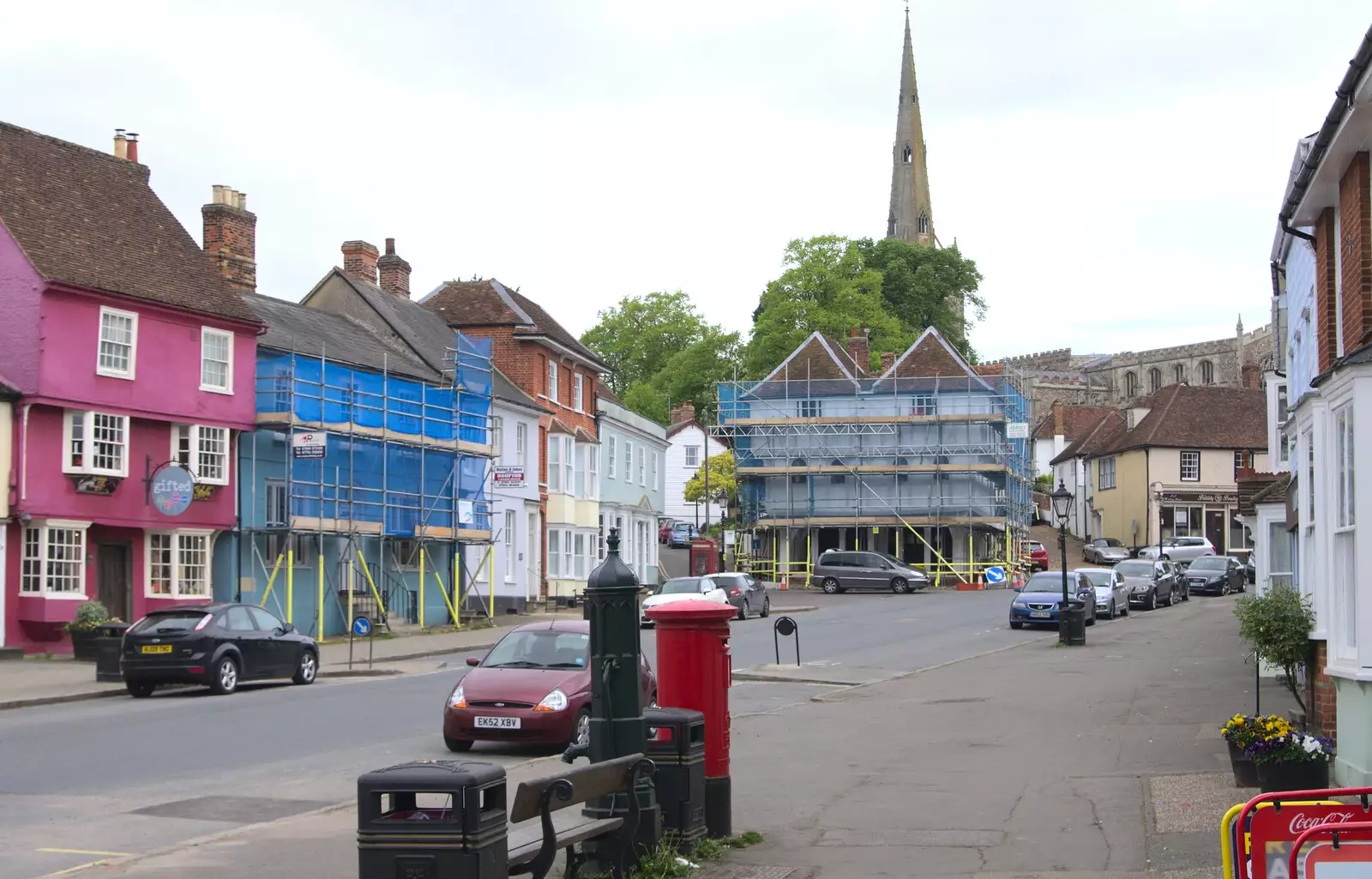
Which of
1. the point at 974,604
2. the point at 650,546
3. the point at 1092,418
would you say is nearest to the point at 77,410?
the point at 974,604

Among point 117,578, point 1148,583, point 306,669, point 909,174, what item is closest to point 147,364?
point 117,578

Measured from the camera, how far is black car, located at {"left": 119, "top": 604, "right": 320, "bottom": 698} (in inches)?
901

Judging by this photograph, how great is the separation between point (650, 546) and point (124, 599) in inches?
1350

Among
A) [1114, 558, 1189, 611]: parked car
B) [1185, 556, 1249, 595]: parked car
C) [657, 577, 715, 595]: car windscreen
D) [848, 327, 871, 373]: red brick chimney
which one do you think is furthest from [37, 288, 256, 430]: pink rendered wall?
[848, 327, 871, 373]: red brick chimney

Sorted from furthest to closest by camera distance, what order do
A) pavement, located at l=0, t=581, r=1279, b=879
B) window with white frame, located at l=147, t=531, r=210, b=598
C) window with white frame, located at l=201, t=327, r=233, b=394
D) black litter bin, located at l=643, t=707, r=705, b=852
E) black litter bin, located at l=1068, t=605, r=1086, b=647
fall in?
window with white frame, located at l=201, t=327, r=233, b=394 → window with white frame, located at l=147, t=531, r=210, b=598 → black litter bin, located at l=1068, t=605, r=1086, b=647 → pavement, located at l=0, t=581, r=1279, b=879 → black litter bin, located at l=643, t=707, r=705, b=852

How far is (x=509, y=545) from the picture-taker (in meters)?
48.1

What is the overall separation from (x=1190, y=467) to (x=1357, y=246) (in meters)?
71.5

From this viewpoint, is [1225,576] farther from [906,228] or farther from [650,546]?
[906,228]

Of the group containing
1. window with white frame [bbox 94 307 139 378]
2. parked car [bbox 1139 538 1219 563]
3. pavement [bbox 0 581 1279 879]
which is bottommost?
pavement [bbox 0 581 1279 879]

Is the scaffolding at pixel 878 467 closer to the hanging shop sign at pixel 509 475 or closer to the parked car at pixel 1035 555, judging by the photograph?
the parked car at pixel 1035 555

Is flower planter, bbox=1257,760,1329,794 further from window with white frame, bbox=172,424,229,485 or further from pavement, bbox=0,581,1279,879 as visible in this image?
window with white frame, bbox=172,424,229,485

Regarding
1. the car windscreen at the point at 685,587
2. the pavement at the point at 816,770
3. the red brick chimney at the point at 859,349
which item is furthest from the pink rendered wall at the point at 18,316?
the red brick chimney at the point at 859,349

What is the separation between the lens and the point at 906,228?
4749 inches

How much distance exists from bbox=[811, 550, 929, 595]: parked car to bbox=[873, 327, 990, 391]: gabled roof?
12.2 m
